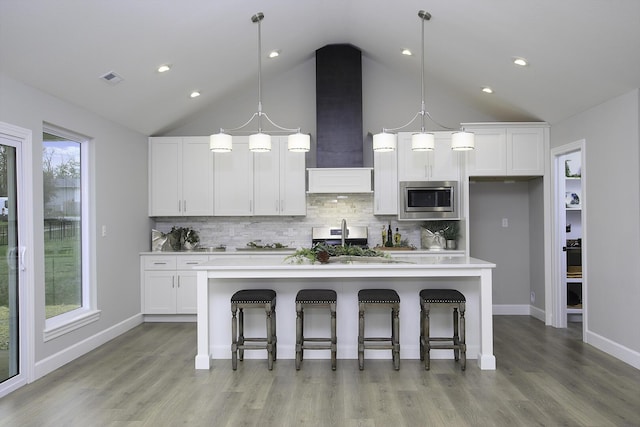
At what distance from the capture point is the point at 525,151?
568 cm

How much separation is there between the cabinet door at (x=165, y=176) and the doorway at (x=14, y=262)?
2405mm

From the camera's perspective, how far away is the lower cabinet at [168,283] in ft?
19.4

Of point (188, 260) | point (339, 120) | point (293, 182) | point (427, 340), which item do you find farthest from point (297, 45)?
point (427, 340)

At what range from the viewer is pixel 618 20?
326cm

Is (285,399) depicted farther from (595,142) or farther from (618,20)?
(595,142)

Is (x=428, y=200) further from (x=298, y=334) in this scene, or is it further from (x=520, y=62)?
(x=298, y=334)

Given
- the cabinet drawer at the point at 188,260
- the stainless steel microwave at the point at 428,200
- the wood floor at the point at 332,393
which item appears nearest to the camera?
the wood floor at the point at 332,393

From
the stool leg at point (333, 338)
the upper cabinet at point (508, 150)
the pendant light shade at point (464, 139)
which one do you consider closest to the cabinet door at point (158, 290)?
the stool leg at point (333, 338)

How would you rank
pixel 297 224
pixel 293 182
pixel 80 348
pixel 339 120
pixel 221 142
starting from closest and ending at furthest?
pixel 221 142, pixel 80 348, pixel 339 120, pixel 293 182, pixel 297 224

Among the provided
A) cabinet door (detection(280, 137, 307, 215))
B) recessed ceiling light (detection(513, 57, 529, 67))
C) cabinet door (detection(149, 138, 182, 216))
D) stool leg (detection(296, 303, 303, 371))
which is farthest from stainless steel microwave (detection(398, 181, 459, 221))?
cabinet door (detection(149, 138, 182, 216))

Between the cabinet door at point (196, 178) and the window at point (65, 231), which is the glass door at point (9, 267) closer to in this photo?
the window at point (65, 231)

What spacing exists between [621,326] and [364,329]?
229 centimetres

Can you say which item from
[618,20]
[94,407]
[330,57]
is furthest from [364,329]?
[330,57]

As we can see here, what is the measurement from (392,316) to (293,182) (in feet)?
8.70
